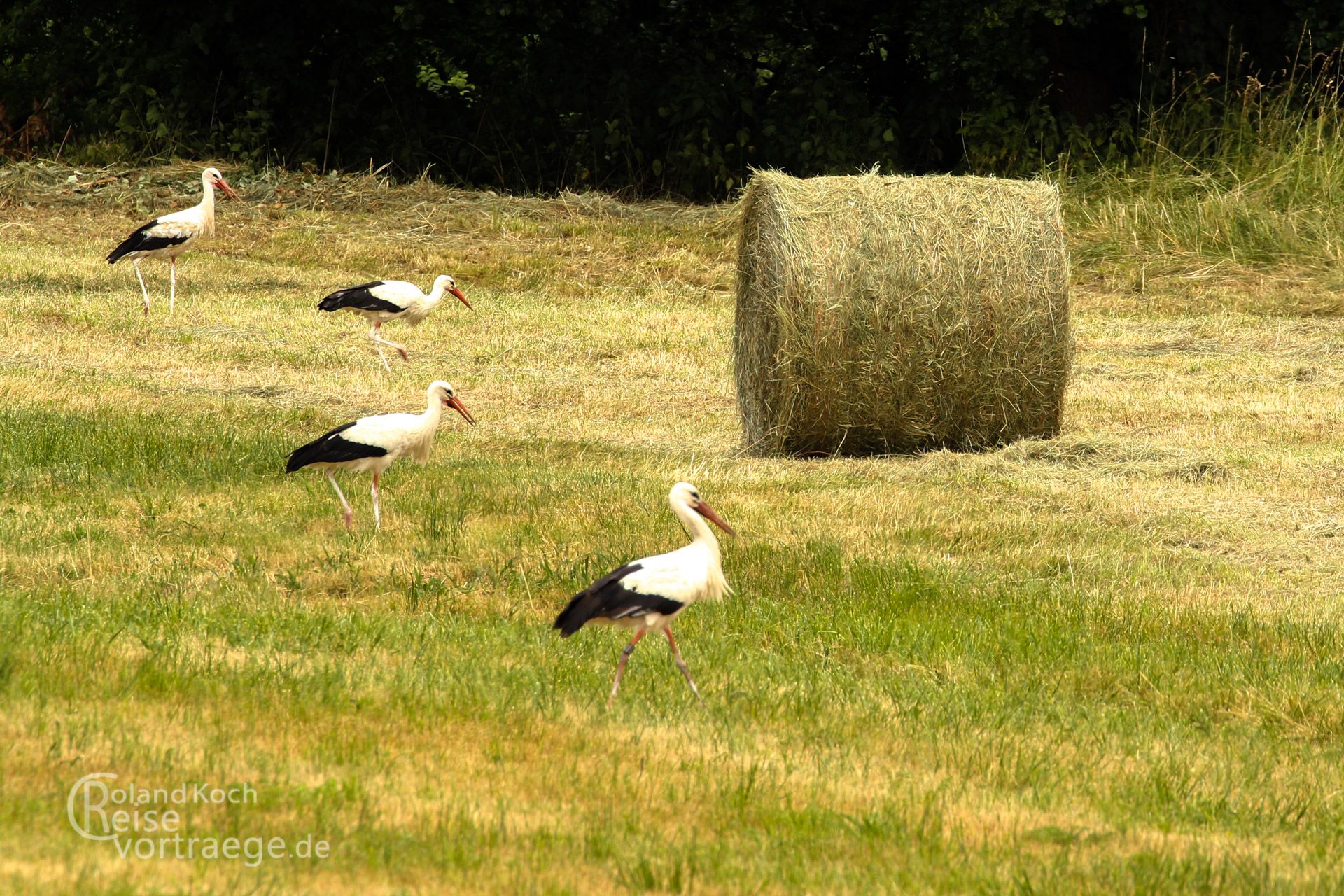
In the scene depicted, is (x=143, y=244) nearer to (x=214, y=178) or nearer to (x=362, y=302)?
(x=214, y=178)

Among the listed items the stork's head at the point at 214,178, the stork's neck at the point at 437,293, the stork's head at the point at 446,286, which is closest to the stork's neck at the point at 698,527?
the stork's neck at the point at 437,293

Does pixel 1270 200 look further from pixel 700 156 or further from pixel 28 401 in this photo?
pixel 28 401

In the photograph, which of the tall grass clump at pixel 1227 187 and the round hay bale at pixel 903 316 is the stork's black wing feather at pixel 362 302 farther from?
the tall grass clump at pixel 1227 187

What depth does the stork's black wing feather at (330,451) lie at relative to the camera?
7746 millimetres

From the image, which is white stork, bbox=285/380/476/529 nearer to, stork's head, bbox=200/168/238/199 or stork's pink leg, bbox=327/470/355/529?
stork's pink leg, bbox=327/470/355/529

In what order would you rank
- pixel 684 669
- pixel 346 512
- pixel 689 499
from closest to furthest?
pixel 684 669, pixel 689 499, pixel 346 512

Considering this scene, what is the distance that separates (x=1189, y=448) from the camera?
10.6 meters

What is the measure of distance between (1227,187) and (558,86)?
10.1 m

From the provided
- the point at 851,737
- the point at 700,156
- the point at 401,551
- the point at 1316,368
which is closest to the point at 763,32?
the point at 700,156

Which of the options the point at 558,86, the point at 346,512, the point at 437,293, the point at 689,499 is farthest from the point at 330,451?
the point at 558,86

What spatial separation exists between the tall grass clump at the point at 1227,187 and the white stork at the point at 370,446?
1244 centimetres

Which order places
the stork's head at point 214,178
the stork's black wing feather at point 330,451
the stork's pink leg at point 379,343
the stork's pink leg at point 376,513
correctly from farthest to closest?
the stork's head at point 214,178
the stork's pink leg at point 379,343
the stork's pink leg at point 376,513
the stork's black wing feather at point 330,451

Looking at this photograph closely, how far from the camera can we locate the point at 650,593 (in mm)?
5219

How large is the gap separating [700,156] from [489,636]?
18.0m
